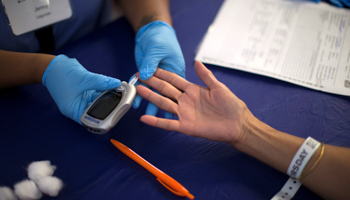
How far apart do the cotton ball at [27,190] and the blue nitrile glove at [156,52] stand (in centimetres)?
35

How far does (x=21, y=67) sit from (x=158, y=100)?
471mm

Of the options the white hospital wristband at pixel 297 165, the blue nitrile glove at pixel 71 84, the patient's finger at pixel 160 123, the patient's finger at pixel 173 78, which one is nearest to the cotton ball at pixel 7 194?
the blue nitrile glove at pixel 71 84

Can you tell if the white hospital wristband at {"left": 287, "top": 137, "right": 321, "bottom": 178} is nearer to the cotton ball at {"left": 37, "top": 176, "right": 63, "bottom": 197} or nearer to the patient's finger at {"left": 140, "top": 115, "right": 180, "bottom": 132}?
the patient's finger at {"left": 140, "top": 115, "right": 180, "bottom": 132}

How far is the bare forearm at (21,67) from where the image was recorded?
754 millimetres

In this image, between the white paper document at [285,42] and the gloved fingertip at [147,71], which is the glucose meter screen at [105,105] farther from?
the white paper document at [285,42]

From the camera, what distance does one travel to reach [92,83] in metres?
0.70

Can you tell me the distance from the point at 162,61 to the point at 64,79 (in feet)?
1.10

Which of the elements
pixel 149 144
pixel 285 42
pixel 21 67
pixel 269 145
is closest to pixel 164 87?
pixel 149 144

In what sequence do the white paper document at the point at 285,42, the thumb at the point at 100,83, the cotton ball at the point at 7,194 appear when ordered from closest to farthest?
the cotton ball at the point at 7,194, the thumb at the point at 100,83, the white paper document at the point at 285,42

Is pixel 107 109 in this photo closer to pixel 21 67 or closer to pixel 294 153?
pixel 21 67

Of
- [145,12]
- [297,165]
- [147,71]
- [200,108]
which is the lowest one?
[297,165]

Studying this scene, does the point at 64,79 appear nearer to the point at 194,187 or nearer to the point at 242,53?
the point at 194,187

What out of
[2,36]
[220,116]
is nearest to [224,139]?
[220,116]

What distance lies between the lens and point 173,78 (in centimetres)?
79
